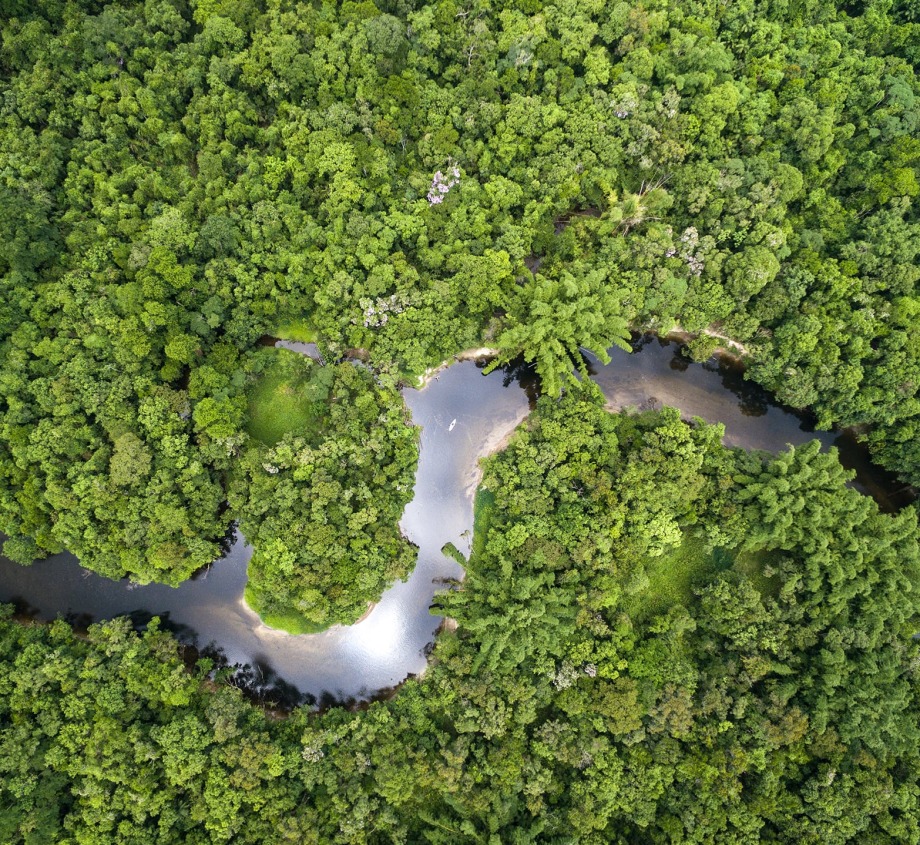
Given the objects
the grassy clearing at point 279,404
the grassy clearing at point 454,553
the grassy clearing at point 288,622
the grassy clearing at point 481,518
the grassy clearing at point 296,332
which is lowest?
the grassy clearing at point 288,622

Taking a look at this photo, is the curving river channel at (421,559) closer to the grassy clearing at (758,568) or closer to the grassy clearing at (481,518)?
the grassy clearing at (481,518)

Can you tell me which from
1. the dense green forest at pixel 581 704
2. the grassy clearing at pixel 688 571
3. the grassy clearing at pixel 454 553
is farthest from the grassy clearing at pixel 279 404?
the grassy clearing at pixel 688 571

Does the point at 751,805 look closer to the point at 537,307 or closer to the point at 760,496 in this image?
the point at 760,496

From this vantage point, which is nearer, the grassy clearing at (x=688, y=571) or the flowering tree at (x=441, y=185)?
the flowering tree at (x=441, y=185)

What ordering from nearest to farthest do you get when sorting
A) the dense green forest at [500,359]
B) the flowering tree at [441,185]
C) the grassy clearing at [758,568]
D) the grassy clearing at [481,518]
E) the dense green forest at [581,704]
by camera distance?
the dense green forest at [581,704] → the dense green forest at [500,359] → the flowering tree at [441,185] → the grassy clearing at [758,568] → the grassy clearing at [481,518]

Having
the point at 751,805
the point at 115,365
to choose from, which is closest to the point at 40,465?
the point at 115,365

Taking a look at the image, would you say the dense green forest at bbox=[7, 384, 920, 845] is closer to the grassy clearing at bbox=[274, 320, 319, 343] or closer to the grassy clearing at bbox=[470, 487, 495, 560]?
the grassy clearing at bbox=[470, 487, 495, 560]

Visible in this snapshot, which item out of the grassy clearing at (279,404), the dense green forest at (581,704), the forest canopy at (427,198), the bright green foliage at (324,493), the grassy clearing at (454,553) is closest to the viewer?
the dense green forest at (581,704)
